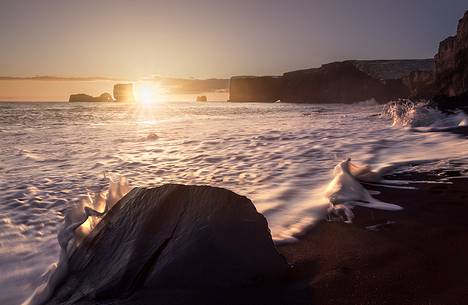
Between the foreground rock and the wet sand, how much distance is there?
0.28 m

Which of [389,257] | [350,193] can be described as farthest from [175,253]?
[350,193]

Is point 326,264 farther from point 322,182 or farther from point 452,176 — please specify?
point 452,176

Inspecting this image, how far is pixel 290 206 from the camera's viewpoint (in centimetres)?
370

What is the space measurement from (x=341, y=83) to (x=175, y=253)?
91.3m

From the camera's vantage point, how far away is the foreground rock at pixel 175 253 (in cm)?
203

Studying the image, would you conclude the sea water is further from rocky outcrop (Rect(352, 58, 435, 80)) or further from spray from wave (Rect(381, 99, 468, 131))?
rocky outcrop (Rect(352, 58, 435, 80))

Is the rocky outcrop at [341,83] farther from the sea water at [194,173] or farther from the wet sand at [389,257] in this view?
the wet sand at [389,257]

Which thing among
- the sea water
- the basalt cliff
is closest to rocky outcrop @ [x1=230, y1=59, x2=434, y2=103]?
the basalt cliff

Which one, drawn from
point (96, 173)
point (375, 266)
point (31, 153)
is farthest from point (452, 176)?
point (31, 153)

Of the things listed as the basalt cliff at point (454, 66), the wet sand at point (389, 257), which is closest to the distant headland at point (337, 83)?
the basalt cliff at point (454, 66)

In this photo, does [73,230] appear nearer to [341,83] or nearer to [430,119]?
[430,119]

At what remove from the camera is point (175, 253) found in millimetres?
2158

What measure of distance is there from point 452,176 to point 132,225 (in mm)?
3603

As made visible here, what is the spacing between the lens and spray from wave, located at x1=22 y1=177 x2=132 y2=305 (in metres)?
2.31
